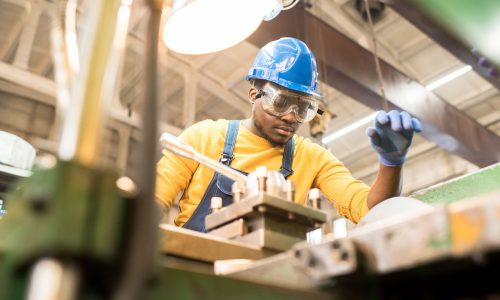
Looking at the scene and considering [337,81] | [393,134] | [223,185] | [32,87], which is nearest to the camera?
[393,134]

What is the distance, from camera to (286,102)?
204cm

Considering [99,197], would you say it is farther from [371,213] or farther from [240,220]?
[371,213]

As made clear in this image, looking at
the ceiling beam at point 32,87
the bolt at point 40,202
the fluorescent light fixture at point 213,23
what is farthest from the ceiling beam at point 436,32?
the bolt at point 40,202

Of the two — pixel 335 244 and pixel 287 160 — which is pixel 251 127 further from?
pixel 335 244

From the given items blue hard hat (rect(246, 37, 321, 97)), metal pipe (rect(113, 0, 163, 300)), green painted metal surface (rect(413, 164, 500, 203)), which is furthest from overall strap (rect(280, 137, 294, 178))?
metal pipe (rect(113, 0, 163, 300))

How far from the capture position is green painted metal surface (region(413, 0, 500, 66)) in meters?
1.18

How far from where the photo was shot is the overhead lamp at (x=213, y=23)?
4.85ft

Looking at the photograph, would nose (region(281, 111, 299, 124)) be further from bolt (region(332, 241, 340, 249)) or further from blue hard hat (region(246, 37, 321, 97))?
bolt (region(332, 241, 340, 249))

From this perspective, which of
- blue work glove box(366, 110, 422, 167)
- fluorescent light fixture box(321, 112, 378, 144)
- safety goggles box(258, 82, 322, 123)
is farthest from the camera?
fluorescent light fixture box(321, 112, 378, 144)

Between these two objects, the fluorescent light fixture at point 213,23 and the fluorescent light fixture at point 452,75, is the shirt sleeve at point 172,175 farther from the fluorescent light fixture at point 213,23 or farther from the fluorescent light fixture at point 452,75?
the fluorescent light fixture at point 452,75

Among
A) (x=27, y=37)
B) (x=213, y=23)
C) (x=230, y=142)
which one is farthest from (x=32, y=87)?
(x=213, y=23)

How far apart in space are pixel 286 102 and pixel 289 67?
18 centimetres

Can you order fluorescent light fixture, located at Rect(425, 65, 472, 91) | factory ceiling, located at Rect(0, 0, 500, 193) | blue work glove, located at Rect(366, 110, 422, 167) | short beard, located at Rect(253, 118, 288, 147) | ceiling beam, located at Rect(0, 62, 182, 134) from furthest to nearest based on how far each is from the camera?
fluorescent light fixture, located at Rect(425, 65, 472, 91) → ceiling beam, located at Rect(0, 62, 182, 134) → factory ceiling, located at Rect(0, 0, 500, 193) → short beard, located at Rect(253, 118, 288, 147) → blue work glove, located at Rect(366, 110, 422, 167)

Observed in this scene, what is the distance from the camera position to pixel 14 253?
0.47 m
